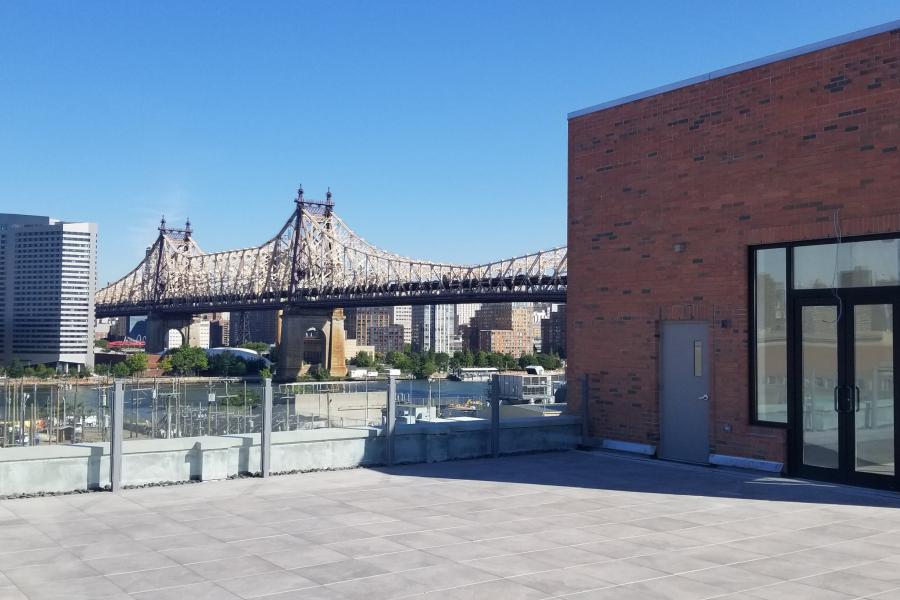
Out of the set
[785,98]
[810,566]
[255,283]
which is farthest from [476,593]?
[255,283]

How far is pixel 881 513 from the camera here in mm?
8625

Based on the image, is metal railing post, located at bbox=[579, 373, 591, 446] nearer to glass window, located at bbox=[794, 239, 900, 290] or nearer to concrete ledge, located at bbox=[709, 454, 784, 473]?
concrete ledge, located at bbox=[709, 454, 784, 473]

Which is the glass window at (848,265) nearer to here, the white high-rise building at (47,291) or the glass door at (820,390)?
the glass door at (820,390)

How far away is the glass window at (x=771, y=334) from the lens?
11062mm

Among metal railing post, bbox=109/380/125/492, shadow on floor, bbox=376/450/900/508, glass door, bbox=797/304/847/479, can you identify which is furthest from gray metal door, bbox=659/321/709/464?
metal railing post, bbox=109/380/125/492

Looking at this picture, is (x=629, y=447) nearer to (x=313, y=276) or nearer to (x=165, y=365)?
(x=313, y=276)

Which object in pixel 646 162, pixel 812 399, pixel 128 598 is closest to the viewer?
pixel 128 598

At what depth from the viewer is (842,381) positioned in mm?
10305

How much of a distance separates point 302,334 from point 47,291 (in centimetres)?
8002

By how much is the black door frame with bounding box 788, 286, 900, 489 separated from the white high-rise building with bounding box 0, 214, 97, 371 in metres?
143

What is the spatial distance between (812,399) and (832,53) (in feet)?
13.6

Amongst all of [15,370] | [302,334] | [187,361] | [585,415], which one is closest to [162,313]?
[187,361]

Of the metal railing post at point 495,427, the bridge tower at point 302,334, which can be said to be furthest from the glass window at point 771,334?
the bridge tower at point 302,334

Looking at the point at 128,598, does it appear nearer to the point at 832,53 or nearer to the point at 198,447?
the point at 198,447
